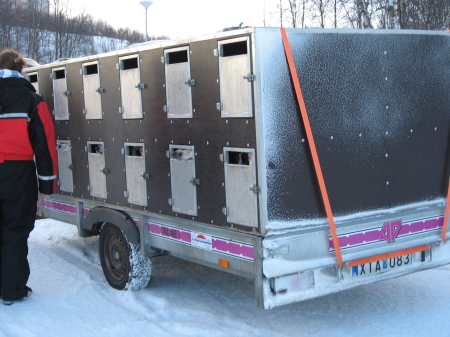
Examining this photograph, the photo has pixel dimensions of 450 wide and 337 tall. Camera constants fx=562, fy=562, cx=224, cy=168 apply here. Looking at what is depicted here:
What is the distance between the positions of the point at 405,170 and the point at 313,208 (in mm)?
973

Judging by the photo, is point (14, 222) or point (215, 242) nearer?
point (215, 242)

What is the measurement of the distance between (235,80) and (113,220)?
7.10ft

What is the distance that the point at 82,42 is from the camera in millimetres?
27828

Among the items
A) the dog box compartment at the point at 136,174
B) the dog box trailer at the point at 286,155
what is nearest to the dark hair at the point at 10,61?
the dog box trailer at the point at 286,155

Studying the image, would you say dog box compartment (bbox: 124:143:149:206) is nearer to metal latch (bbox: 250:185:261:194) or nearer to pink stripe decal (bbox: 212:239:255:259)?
pink stripe decal (bbox: 212:239:255:259)

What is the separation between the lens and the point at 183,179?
450 cm

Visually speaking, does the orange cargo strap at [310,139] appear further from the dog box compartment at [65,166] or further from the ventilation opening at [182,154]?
the dog box compartment at [65,166]

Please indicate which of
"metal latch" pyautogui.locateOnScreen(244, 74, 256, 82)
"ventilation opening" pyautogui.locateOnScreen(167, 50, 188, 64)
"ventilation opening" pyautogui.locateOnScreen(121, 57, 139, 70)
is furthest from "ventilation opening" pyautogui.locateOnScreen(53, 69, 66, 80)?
"metal latch" pyautogui.locateOnScreen(244, 74, 256, 82)

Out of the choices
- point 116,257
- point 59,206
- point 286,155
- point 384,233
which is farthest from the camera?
point 59,206

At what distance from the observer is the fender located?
16.6 ft

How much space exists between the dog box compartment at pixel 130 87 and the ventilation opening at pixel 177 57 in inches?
16.3

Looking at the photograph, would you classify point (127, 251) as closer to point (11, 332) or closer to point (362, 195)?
point (11, 332)

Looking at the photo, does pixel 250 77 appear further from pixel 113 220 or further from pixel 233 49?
pixel 113 220

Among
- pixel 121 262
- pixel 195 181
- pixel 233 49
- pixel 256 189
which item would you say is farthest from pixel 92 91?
pixel 256 189
